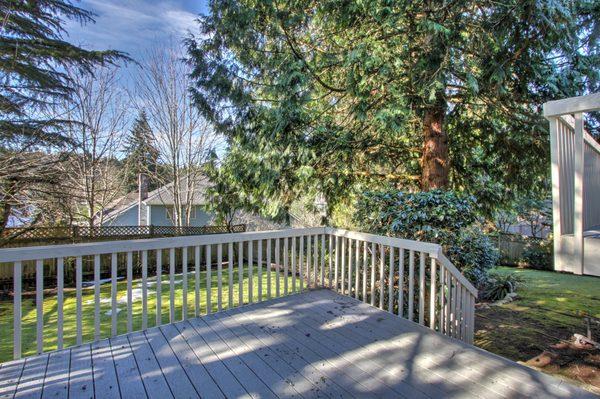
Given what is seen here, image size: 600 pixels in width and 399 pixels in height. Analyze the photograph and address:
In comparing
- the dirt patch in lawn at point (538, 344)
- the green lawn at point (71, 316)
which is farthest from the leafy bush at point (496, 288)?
the green lawn at point (71, 316)

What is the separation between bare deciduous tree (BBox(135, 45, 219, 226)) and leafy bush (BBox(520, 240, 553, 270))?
11502 millimetres

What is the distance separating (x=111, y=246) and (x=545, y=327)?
242 inches

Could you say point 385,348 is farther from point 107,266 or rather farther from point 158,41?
point 158,41

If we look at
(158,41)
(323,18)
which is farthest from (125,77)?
(323,18)

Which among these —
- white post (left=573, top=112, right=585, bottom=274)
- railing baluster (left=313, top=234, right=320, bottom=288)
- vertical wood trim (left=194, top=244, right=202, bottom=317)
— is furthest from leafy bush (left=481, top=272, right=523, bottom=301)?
vertical wood trim (left=194, top=244, right=202, bottom=317)

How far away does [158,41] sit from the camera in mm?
8875

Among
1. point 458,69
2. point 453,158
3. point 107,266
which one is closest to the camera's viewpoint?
point 458,69

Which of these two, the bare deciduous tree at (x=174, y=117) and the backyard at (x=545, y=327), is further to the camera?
the bare deciduous tree at (x=174, y=117)

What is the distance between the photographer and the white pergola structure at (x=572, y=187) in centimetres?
237

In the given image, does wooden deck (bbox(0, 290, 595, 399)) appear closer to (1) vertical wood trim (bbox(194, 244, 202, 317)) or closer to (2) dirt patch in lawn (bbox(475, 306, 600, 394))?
(1) vertical wood trim (bbox(194, 244, 202, 317))

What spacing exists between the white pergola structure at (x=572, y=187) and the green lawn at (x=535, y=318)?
2.23m

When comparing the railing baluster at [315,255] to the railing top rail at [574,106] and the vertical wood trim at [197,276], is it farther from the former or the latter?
the railing top rail at [574,106]

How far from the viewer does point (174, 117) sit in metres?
9.35

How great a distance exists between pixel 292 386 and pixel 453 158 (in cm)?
532
